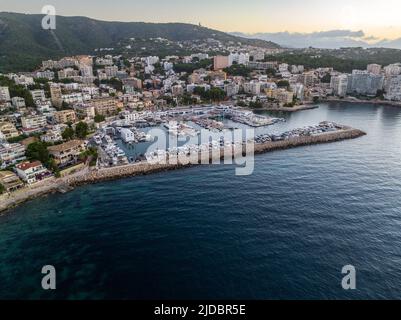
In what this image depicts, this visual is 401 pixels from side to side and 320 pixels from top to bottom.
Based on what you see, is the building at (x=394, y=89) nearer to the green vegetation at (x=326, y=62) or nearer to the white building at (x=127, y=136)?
the green vegetation at (x=326, y=62)

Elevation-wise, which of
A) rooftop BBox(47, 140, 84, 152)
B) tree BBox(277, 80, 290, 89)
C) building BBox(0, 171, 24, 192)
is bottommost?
building BBox(0, 171, 24, 192)

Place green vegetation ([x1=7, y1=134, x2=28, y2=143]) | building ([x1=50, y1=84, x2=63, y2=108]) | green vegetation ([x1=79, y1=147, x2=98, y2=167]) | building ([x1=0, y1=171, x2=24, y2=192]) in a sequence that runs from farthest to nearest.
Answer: building ([x1=50, y1=84, x2=63, y2=108])
green vegetation ([x1=7, y1=134, x2=28, y2=143])
green vegetation ([x1=79, y1=147, x2=98, y2=167])
building ([x1=0, y1=171, x2=24, y2=192])

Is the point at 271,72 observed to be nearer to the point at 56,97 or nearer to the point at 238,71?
the point at 238,71

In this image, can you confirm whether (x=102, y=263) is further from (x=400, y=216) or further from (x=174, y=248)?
(x=400, y=216)

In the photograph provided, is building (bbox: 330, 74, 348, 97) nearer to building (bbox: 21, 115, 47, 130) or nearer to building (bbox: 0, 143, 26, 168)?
building (bbox: 21, 115, 47, 130)

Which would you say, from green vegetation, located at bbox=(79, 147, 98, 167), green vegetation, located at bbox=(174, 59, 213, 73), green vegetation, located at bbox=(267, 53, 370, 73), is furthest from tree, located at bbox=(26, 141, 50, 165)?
green vegetation, located at bbox=(267, 53, 370, 73)

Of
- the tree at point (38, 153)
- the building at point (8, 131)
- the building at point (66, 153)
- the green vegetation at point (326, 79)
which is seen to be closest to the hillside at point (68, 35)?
the building at point (8, 131)
